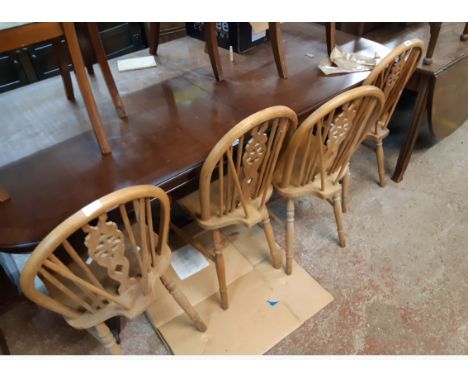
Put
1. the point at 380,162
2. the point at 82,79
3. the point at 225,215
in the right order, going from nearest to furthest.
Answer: the point at 82,79 < the point at 225,215 < the point at 380,162

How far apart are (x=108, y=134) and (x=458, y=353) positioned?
1.46 metres

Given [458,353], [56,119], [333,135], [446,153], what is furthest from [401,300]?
[56,119]

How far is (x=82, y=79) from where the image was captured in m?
1.04

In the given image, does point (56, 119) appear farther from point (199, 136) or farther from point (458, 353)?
point (458, 353)

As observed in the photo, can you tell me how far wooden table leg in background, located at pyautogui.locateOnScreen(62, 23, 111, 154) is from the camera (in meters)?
0.97

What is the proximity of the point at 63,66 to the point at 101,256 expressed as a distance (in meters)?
0.85

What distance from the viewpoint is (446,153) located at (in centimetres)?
221

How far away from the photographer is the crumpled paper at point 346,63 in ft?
5.21

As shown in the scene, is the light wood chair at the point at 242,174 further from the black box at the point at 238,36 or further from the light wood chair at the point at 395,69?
the black box at the point at 238,36

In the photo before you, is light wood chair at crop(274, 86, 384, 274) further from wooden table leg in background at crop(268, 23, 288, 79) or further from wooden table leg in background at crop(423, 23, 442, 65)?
wooden table leg in background at crop(423, 23, 442, 65)

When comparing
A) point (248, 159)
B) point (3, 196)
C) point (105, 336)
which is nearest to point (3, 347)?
point (105, 336)

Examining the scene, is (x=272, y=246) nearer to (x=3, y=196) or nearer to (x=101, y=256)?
(x=101, y=256)

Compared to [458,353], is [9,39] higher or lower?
higher

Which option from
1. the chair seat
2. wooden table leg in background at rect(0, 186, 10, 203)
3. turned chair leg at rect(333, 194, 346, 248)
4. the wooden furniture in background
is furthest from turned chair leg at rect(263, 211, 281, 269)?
wooden table leg in background at rect(0, 186, 10, 203)
